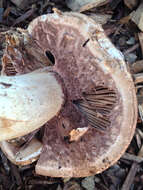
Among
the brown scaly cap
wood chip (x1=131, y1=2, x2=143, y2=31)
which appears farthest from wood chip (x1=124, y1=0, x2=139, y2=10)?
the brown scaly cap

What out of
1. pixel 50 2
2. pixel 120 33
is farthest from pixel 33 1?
pixel 120 33

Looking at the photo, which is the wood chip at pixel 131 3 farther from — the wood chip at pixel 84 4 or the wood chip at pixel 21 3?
the wood chip at pixel 21 3

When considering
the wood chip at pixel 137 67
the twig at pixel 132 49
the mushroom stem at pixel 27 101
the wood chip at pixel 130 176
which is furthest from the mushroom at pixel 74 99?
the twig at pixel 132 49

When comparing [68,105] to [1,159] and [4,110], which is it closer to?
[4,110]

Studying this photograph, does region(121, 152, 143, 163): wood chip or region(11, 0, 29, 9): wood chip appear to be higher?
region(11, 0, 29, 9): wood chip

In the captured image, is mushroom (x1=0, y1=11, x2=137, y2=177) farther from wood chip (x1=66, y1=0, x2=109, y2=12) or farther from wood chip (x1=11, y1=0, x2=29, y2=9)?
wood chip (x1=11, y1=0, x2=29, y2=9)

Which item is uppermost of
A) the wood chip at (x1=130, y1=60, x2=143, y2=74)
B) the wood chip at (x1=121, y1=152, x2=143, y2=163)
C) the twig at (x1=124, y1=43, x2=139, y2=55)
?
the twig at (x1=124, y1=43, x2=139, y2=55)

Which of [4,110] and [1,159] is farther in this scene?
[1,159]
